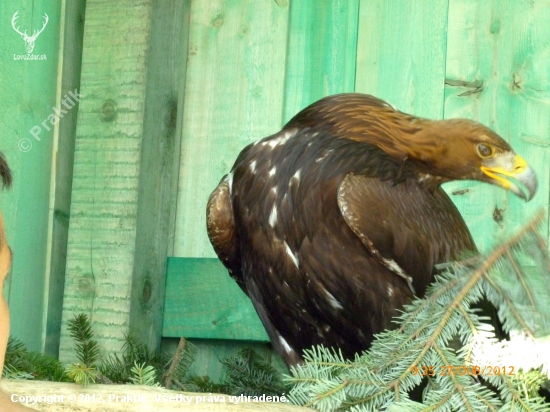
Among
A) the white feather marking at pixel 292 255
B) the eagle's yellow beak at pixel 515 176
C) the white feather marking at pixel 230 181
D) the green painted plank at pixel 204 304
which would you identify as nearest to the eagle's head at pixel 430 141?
the eagle's yellow beak at pixel 515 176

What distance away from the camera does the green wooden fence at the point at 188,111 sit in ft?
9.41

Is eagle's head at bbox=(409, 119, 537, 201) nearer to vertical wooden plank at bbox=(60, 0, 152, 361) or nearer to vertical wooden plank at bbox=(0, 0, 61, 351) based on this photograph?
vertical wooden plank at bbox=(60, 0, 152, 361)

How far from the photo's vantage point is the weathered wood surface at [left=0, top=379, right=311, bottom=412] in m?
1.58

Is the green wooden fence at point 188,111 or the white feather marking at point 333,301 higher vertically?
the green wooden fence at point 188,111

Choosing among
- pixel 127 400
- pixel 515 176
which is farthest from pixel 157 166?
pixel 127 400

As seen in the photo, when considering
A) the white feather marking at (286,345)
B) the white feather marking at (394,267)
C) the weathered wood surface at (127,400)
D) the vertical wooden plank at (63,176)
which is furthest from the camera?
the vertical wooden plank at (63,176)

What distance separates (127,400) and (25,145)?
1.43m

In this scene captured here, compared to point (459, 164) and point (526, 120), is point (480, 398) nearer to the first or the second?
point (459, 164)

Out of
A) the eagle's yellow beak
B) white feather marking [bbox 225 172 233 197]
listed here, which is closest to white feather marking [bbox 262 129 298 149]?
white feather marking [bbox 225 172 233 197]

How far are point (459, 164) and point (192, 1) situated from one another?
1.37 meters

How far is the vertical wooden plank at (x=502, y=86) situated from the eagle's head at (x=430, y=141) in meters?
0.71

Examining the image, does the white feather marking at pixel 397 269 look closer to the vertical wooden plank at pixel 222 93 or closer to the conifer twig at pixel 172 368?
the conifer twig at pixel 172 368

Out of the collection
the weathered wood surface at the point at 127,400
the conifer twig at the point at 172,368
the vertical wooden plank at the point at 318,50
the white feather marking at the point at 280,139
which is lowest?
the conifer twig at the point at 172,368

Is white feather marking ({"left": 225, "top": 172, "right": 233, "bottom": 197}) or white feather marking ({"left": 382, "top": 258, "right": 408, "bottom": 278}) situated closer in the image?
white feather marking ({"left": 382, "top": 258, "right": 408, "bottom": 278})
